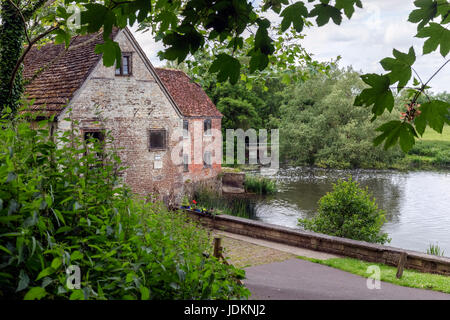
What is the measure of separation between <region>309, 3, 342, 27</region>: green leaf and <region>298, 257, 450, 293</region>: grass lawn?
275 inches

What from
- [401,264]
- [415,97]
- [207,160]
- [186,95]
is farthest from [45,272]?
[207,160]

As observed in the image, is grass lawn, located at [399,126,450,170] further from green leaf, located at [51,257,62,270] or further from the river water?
green leaf, located at [51,257,62,270]

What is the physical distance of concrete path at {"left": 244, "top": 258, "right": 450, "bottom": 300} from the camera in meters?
6.89

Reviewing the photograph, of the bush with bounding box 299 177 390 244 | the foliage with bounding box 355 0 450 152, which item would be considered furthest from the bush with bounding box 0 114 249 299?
the bush with bounding box 299 177 390 244

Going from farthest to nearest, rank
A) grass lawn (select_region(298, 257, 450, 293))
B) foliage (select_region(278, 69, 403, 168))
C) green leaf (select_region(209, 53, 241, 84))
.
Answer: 1. foliage (select_region(278, 69, 403, 168))
2. grass lawn (select_region(298, 257, 450, 293))
3. green leaf (select_region(209, 53, 241, 84))

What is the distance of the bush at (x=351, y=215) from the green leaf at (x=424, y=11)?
979cm

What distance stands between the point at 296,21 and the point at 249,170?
34957 millimetres

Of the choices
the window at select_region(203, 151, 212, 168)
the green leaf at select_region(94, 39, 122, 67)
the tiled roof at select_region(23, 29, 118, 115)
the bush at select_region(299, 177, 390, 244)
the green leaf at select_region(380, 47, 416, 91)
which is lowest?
the bush at select_region(299, 177, 390, 244)

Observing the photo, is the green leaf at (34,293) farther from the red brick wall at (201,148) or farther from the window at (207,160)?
the window at (207,160)

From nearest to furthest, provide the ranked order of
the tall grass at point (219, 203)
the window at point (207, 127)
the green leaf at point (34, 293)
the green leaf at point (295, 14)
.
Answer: the green leaf at point (34, 293)
the green leaf at point (295, 14)
the tall grass at point (219, 203)
the window at point (207, 127)

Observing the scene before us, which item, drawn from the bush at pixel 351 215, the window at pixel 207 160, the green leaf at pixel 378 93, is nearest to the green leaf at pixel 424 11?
the green leaf at pixel 378 93

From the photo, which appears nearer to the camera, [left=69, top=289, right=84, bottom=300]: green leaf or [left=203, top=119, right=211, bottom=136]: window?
[left=69, top=289, right=84, bottom=300]: green leaf

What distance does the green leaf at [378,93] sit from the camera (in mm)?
1759

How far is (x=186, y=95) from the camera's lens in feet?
88.0
